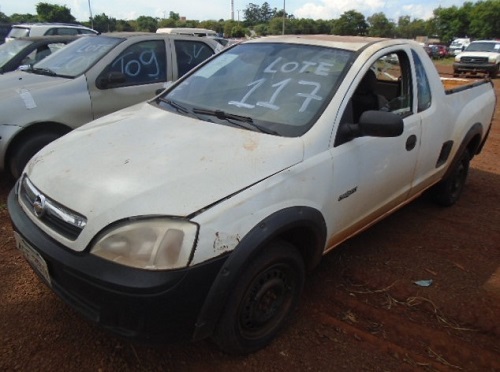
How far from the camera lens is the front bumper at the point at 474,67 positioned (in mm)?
20078

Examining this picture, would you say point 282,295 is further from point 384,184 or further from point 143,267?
point 384,184

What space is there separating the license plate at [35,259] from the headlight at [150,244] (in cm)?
42

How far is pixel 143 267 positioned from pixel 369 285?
1.88 m

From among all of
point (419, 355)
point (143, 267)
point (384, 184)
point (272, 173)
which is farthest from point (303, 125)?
point (419, 355)

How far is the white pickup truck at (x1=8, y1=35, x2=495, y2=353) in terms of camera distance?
1.89 meters

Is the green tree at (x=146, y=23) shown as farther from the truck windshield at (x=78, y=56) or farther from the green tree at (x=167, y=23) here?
the truck windshield at (x=78, y=56)

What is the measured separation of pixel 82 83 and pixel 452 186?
164 inches

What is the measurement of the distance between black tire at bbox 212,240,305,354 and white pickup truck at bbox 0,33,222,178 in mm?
3111

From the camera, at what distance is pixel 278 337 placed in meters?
2.55

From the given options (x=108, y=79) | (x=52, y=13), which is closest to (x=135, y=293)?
(x=108, y=79)

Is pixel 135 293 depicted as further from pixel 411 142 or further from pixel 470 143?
pixel 470 143

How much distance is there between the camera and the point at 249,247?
202 cm

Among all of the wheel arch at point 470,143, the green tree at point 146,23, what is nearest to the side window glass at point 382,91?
the wheel arch at point 470,143

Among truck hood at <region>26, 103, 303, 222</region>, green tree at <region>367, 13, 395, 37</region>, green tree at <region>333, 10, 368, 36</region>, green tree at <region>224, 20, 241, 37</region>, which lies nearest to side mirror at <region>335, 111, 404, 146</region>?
truck hood at <region>26, 103, 303, 222</region>
